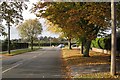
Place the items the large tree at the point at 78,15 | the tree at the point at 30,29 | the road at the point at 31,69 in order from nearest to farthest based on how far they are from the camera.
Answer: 1. the road at the point at 31,69
2. the large tree at the point at 78,15
3. the tree at the point at 30,29

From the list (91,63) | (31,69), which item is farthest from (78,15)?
(31,69)

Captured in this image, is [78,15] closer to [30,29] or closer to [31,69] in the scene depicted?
[31,69]

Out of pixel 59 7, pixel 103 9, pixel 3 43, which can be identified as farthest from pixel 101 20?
pixel 3 43

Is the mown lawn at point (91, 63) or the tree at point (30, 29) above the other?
the tree at point (30, 29)

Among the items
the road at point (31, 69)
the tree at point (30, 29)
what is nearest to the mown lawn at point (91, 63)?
the road at point (31, 69)

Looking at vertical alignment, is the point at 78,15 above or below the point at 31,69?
above

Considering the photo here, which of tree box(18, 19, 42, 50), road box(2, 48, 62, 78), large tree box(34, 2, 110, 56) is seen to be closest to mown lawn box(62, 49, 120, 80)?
road box(2, 48, 62, 78)

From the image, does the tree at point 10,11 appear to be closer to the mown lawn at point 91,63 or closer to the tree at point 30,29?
the mown lawn at point 91,63

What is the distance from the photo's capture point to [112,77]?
1444cm

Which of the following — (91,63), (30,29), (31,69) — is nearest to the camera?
(31,69)

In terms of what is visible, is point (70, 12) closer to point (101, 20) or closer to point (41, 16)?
point (101, 20)

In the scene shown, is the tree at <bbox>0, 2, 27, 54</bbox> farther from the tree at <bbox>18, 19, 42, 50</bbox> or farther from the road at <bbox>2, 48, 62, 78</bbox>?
the tree at <bbox>18, 19, 42, 50</bbox>

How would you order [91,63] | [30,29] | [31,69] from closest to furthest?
[31,69] → [91,63] → [30,29]

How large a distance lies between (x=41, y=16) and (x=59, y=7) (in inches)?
124
